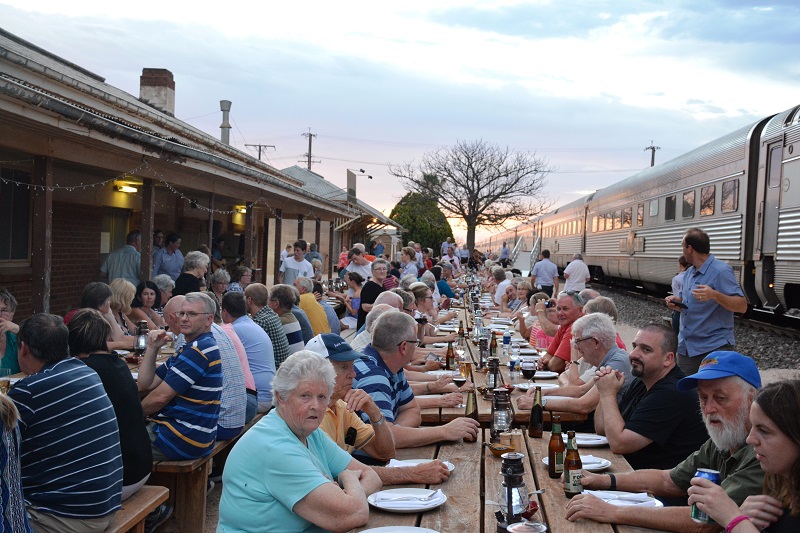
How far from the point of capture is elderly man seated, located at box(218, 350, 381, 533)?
298 cm

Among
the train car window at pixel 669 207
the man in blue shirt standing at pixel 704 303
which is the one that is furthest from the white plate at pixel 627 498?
the train car window at pixel 669 207

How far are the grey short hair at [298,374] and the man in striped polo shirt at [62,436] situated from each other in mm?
1161

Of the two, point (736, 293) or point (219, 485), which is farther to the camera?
point (736, 293)

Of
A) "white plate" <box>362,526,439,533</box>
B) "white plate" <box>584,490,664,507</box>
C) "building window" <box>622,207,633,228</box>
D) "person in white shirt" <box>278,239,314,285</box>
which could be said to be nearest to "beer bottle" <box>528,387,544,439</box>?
"white plate" <box>584,490,664,507</box>

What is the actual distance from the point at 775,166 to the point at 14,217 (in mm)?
11416

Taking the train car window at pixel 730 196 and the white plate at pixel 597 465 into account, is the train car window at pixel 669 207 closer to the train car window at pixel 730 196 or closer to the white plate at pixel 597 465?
the train car window at pixel 730 196

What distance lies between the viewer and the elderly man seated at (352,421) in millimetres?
3816

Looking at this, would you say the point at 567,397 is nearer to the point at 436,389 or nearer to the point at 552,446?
the point at 436,389

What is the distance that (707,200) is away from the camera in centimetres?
1631

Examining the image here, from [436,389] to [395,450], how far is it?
1.65 m

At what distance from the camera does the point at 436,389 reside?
6.04 metres

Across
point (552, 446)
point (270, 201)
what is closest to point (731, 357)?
point (552, 446)

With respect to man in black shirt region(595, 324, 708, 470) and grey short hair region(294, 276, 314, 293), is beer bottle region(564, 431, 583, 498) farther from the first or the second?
grey short hair region(294, 276, 314, 293)

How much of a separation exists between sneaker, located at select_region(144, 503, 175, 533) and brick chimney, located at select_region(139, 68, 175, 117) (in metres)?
16.4
